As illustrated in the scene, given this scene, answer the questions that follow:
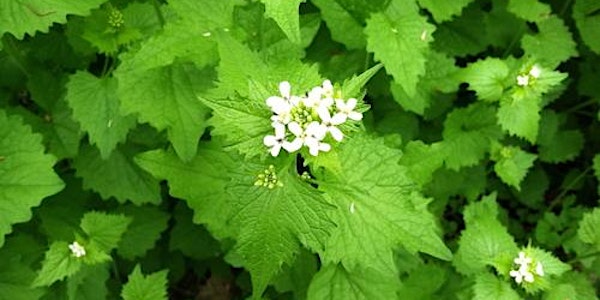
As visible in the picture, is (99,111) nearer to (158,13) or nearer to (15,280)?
(158,13)

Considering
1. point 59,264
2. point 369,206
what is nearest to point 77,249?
point 59,264

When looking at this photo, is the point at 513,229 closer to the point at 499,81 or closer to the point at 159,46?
the point at 499,81

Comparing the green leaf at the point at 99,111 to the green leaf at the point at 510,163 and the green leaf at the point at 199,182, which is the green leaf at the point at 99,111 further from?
the green leaf at the point at 510,163

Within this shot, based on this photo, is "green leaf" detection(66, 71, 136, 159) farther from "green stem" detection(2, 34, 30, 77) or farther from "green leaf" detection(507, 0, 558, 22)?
"green leaf" detection(507, 0, 558, 22)

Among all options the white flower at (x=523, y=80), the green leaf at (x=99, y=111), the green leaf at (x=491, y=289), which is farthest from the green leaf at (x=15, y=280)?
the white flower at (x=523, y=80)

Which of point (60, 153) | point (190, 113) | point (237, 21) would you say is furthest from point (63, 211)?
point (237, 21)

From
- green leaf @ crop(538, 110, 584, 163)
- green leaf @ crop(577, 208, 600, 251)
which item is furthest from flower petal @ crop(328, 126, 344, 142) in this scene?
green leaf @ crop(538, 110, 584, 163)
